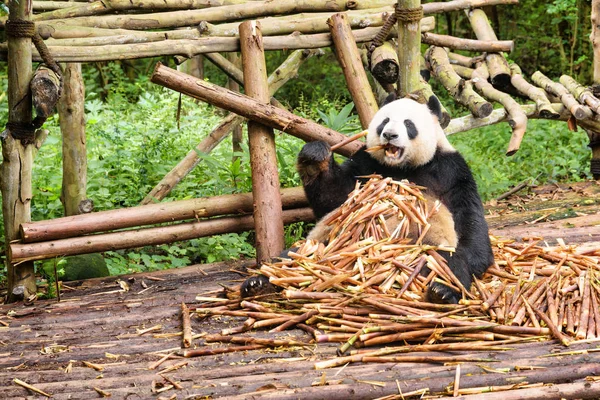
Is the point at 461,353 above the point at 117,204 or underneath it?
underneath

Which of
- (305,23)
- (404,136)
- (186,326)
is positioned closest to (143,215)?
(186,326)

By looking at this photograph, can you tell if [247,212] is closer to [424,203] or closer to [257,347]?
[424,203]

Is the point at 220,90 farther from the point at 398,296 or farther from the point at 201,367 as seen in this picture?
the point at 201,367

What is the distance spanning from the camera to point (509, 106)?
5879 mm

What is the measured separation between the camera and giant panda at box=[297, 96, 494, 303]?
4.45m

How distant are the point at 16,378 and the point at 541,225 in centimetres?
380

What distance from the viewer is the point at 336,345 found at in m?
3.52

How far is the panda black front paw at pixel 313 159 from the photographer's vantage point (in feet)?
14.8

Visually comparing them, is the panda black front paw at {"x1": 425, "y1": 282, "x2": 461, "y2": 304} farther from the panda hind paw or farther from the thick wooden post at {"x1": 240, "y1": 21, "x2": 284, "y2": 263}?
the thick wooden post at {"x1": 240, "y1": 21, "x2": 284, "y2": 263}

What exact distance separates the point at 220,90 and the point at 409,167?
1303 mm

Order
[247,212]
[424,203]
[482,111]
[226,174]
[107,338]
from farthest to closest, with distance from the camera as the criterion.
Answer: [226,174], [482,111], [247,212], [424,203], [107,338]

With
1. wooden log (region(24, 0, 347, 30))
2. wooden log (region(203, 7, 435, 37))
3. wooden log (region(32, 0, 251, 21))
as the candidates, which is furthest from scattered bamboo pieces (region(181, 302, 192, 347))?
wooden log (region(32, 0, 251, 21))

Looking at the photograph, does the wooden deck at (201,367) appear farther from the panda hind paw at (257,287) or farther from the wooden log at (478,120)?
the wooden log at (478,120)

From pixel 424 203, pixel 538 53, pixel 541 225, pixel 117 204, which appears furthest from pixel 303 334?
pixel 538 53
